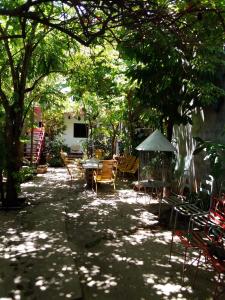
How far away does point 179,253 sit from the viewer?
544cm

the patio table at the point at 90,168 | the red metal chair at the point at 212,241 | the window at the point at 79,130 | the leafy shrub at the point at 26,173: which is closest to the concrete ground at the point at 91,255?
the red metal chair at the point at 212,241

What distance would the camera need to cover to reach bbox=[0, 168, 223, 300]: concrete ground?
4113 millimetres

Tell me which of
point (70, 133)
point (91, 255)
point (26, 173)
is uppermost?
point (70, 133)

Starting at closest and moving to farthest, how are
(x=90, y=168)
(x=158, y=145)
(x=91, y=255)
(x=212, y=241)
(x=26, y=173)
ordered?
(x=212, y=241)
(x=91, y=255)
(x=158, y=145)
(x=26, y=173)
(x=90, y=168)

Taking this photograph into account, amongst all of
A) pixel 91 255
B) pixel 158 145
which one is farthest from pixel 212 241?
pixel 158 145

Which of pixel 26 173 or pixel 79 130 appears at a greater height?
pixel 79 130

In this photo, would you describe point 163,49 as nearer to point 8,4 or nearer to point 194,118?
point 8,4

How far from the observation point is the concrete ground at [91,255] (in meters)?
4.11

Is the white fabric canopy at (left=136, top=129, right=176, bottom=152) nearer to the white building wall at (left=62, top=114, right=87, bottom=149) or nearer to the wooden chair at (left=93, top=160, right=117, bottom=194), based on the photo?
the wooden chair at (left=93, top=160, right=117, bottom=194)

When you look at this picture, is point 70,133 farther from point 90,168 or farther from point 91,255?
point 91,255

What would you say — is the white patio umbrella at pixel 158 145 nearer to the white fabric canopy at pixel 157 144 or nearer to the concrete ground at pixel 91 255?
the white fabric canopy at pixel 157 144

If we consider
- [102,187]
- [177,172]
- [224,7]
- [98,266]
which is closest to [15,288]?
[98,266]

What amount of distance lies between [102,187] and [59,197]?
89.7 inches

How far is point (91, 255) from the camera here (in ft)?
17.4
